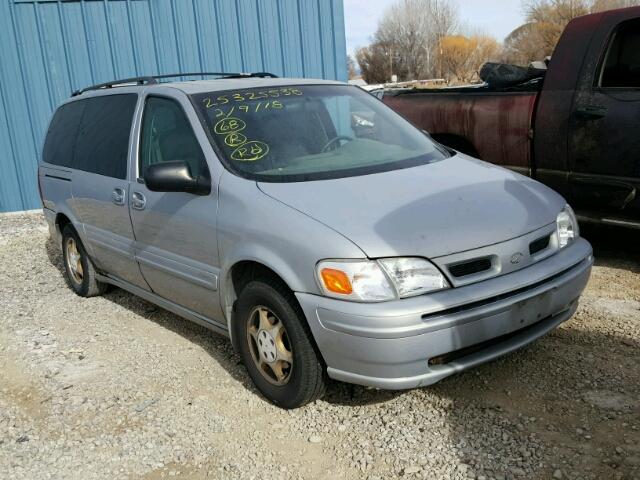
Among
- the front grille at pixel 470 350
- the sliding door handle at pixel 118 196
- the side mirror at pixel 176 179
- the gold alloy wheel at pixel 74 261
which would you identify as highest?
the side mirror at pixel 176 179

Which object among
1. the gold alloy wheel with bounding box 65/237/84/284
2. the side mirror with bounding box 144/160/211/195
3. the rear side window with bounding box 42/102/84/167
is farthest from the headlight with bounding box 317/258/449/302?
the gold alloy wheel with bounding box 65/237/84/284

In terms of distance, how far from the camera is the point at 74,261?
5629 millimetres

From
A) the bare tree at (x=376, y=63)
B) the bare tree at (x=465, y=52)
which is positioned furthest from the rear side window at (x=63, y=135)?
the bare tree at (x=376, y=63)

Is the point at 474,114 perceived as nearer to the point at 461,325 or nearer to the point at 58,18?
the point at 461,325

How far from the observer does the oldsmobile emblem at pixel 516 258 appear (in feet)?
9.98

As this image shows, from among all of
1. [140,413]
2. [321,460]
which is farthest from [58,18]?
[321,460]

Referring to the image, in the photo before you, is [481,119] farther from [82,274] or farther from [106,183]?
[82,274]

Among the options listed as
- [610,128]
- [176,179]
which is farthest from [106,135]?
[610,128]

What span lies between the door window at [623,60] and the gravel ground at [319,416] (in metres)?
1.71

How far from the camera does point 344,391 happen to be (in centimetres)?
351

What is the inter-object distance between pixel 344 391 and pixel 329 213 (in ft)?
3.49

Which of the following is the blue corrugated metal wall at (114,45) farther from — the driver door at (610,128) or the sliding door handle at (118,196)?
the driver door at (610,128)

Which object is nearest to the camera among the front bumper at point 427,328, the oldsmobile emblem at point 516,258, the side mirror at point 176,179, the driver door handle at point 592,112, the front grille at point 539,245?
the front bumper at point 427,328

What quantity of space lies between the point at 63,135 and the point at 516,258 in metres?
4.10
